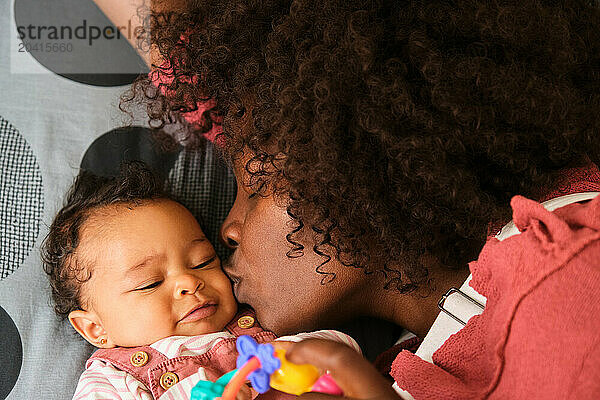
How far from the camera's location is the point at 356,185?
0.88m

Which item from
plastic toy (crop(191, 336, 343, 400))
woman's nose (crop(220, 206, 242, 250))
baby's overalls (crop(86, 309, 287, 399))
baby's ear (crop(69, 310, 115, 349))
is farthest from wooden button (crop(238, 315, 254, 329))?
plastic toy (crop(191, 336, 343, 400))

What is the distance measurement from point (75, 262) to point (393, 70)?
0.69 m

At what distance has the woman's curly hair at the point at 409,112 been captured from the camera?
0.83 meters

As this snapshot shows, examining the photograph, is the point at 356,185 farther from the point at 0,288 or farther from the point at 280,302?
the point at 0,288

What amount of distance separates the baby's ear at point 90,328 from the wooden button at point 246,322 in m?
0.24

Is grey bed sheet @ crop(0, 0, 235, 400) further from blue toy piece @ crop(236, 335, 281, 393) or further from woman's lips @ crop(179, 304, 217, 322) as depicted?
blue toy piece @ crop(236, 335, 281, 393)

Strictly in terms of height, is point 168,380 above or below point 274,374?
below

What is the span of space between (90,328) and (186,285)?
0.70 ft

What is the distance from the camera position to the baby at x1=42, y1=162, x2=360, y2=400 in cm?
105

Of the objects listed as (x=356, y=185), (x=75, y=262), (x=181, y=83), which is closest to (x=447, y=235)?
(x=356, y=185)

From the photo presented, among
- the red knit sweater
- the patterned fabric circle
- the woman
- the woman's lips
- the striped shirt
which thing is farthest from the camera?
the patterned fabric circle

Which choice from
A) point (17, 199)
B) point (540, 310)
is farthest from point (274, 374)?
point (17, 199)

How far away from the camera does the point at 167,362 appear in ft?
3.46

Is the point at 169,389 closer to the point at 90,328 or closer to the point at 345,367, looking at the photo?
the point at 90,328
